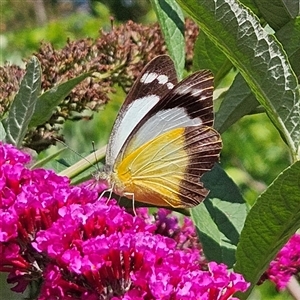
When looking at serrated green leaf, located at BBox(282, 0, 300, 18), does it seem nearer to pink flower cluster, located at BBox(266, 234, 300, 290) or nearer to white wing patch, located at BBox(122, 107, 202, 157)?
white wing patch, located at BBox(122, 107, 202, 157)

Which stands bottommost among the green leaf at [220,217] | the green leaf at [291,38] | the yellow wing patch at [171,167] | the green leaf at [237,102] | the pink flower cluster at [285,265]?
the pink flower cluster at [285,265]

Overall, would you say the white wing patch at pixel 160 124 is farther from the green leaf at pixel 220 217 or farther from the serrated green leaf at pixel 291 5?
the serrated green leaf at pixel 291 5

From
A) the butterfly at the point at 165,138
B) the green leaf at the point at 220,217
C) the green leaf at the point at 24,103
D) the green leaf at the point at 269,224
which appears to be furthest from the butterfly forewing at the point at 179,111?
the green leaf at the point at 269,224

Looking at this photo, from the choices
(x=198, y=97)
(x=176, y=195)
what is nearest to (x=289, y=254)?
(x=176, y=195)

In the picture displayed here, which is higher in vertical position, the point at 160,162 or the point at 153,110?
the point at 153,110

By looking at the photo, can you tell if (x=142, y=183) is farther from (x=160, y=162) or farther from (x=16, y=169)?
(x=16, y=169)

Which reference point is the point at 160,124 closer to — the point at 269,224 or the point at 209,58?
the point at 209,58

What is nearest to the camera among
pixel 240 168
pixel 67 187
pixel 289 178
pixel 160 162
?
pixel 289 178
